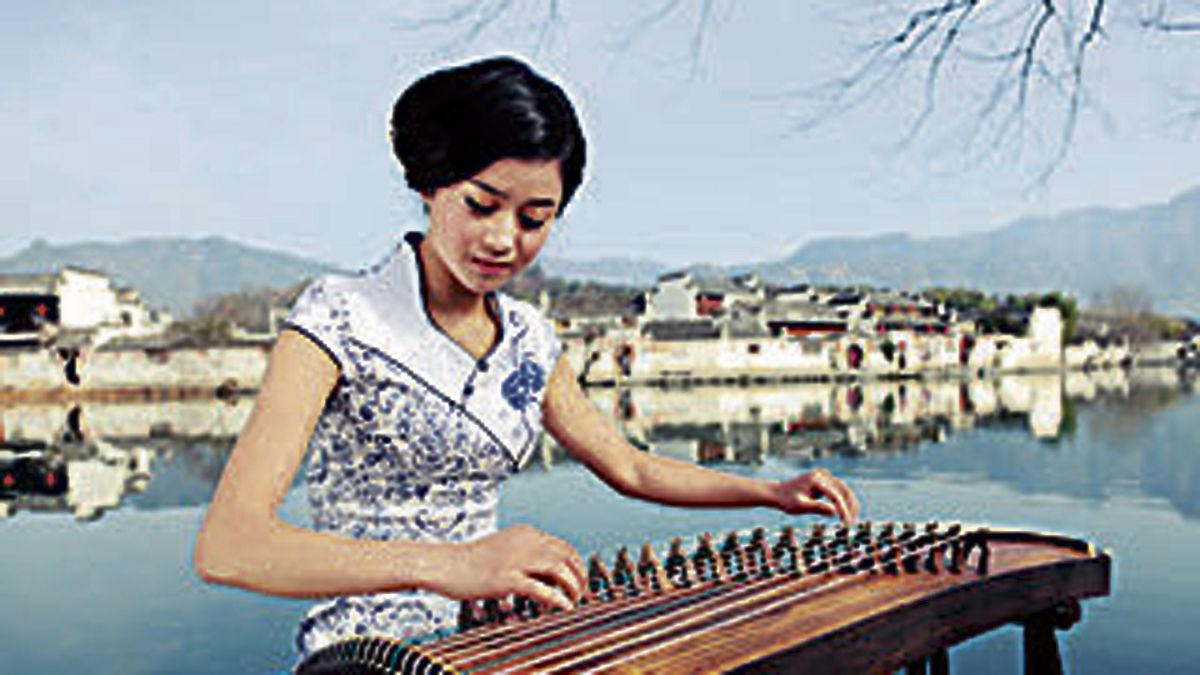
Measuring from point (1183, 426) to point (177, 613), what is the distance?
2545 centimetres

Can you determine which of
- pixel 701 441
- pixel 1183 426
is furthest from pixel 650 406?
pixel 1183 426

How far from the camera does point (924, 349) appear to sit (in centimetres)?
4938

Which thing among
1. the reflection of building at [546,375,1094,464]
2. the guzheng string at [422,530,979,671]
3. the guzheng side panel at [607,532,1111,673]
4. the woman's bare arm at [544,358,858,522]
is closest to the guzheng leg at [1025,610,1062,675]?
the guzheng side panel at [607,532,1111,673]

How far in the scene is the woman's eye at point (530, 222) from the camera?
5.67 ft

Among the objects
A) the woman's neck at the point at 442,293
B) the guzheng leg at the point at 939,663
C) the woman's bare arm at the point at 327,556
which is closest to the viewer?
the woman's bare arm at the point at 327,556

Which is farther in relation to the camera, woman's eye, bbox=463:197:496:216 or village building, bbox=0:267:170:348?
village building, bbox=0:267:170:348

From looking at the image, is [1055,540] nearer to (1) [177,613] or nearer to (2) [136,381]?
(1) [177,613]

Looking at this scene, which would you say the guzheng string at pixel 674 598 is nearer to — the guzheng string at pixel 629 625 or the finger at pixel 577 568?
the guzheng string at pixel 629 625

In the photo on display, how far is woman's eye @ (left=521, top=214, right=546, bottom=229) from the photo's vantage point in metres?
1.73

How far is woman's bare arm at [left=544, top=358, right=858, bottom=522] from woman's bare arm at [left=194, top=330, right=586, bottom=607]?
0.75m

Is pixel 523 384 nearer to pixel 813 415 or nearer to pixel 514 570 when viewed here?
pixel 514 570

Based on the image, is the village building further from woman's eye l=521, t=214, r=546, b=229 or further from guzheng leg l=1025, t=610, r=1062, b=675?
woman's eye l=521, t=214, r=546, b=229

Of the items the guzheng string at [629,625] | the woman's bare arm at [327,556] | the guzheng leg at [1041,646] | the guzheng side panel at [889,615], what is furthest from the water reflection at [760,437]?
the woman's bare arm at [327,556]

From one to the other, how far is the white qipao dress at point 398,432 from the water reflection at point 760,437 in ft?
45.7
